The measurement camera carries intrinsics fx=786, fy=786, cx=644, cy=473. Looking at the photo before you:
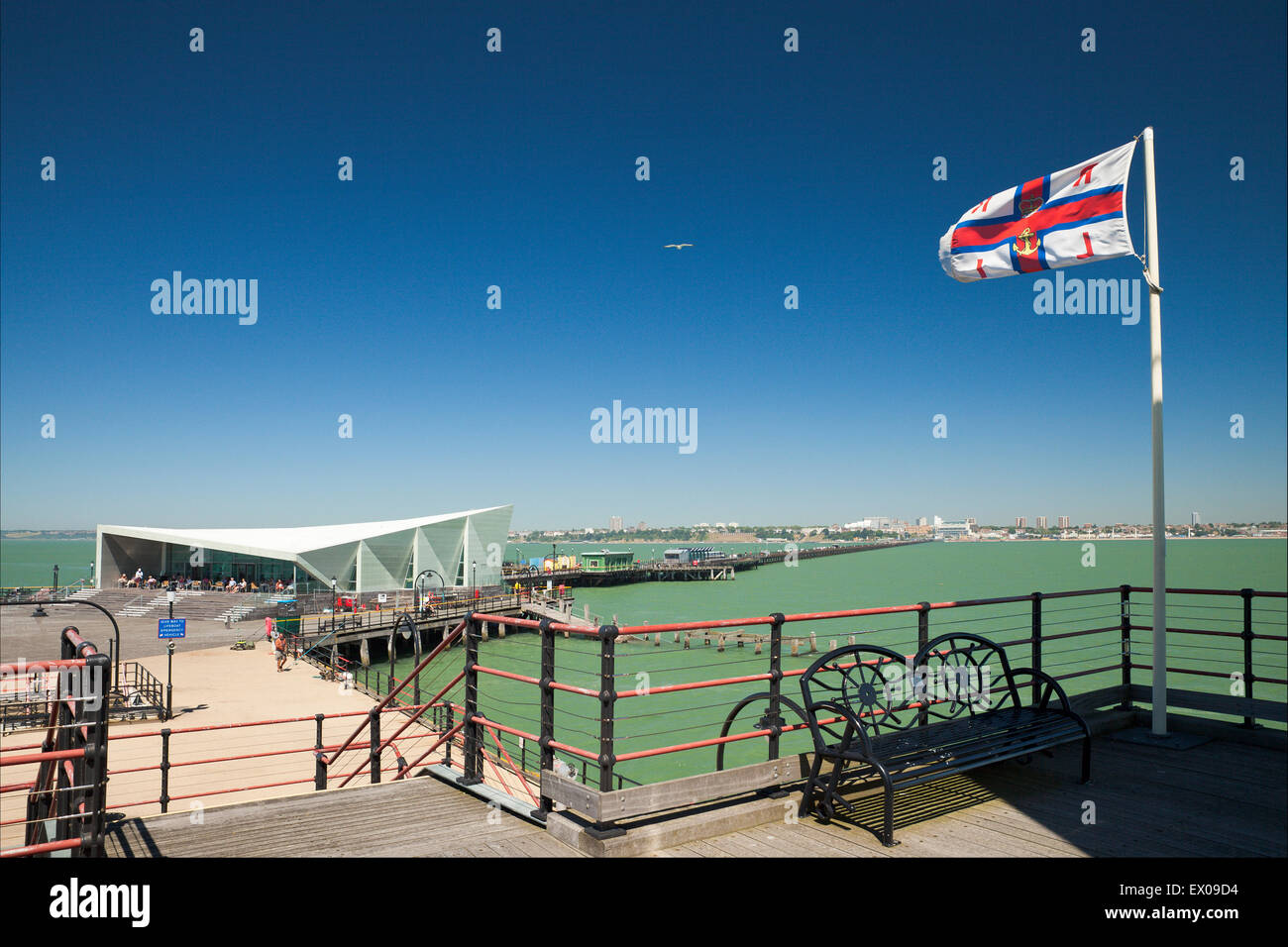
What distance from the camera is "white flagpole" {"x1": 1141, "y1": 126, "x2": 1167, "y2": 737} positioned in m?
7.20

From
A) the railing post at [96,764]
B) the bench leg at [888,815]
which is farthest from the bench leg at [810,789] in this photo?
the railing post at [96,764]

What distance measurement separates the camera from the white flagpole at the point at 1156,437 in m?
7.20

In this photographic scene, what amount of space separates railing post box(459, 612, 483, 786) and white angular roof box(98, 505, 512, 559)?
4558 cm

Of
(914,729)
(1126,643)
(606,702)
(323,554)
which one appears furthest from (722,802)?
(323,554)

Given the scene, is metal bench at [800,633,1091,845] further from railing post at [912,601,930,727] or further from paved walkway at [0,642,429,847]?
paved walkway at [0,642,429,847]

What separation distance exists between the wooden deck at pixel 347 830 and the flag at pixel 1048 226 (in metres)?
7.22

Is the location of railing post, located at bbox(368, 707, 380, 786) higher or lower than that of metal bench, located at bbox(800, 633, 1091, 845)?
lower

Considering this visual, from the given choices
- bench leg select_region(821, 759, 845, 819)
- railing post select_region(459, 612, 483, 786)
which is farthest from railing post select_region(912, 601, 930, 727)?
railing post select_region(459, 612, 483, 786)

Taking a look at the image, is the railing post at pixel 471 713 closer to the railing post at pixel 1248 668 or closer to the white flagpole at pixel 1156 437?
the white flagpole at pixel 1156 437
